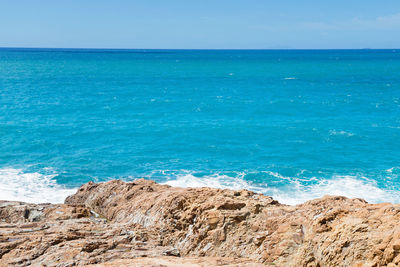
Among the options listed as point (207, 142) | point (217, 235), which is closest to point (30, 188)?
point (207, 142)

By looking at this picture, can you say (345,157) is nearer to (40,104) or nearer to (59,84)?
(40,104)

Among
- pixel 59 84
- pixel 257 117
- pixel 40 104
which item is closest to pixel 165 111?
pixel 257 117

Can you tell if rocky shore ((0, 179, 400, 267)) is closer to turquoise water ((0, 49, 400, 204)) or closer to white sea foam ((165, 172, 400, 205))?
white sea foam ((165, 172, 400, 205))

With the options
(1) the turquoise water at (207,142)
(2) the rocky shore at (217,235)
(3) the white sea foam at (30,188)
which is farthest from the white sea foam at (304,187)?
(2) the rocky shore at (217,235)

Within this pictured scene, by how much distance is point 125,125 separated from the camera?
49.7 metres


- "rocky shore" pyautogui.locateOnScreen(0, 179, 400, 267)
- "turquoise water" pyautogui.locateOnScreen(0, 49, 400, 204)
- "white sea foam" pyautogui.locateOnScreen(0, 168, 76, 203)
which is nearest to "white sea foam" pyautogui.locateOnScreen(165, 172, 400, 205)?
"turquoise water" pyautogui.locateOnScreen(0, 49, 400, 204)

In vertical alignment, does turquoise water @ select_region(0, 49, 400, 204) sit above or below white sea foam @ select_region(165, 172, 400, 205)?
above

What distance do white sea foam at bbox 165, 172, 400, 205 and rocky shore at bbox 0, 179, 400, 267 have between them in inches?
548

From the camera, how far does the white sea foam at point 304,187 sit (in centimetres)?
2855

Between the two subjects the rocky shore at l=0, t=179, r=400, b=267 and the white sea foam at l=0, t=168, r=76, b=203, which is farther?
the white sea foam at l=0, t=168, r=76, b=203

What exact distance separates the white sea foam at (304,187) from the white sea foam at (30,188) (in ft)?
32.1

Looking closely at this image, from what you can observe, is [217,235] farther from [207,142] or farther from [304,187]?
[207,142]

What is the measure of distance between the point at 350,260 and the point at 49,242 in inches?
420

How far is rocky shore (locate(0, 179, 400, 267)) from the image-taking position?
34.2 ft
